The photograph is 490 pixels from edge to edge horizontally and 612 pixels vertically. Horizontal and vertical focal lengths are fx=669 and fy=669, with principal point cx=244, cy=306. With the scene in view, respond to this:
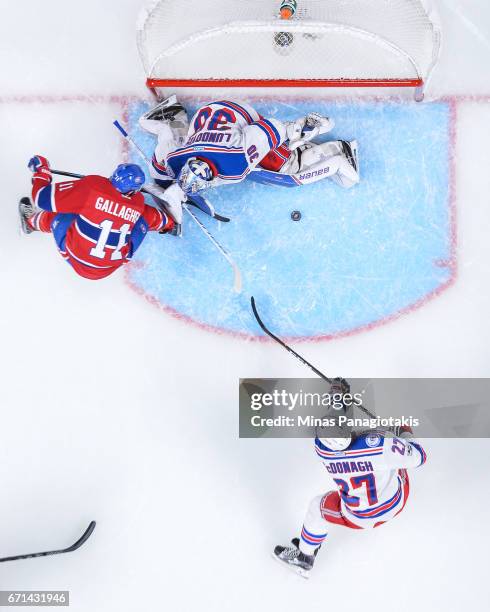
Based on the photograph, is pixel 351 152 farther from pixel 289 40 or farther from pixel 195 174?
pixel 195 174

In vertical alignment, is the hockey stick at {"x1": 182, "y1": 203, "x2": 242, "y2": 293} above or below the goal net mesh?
below

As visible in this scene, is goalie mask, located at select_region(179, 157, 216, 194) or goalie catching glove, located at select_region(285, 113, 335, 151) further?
goalie catching glove, located at select_region(285, 113, 335, 151)

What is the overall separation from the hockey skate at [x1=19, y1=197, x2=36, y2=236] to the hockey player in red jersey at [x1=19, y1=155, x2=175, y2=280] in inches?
7.1

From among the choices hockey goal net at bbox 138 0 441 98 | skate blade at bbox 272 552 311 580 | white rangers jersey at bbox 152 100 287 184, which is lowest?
skate blade at bbox 272 552 311 580

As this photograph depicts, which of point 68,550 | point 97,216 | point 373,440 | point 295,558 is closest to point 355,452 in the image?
point 373,440

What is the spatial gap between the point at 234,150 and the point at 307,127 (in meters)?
0.54

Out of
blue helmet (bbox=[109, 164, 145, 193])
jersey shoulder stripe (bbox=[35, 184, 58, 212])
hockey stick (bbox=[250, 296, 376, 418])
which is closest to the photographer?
blue helmet (bbox=[109, 164, 145, 193])

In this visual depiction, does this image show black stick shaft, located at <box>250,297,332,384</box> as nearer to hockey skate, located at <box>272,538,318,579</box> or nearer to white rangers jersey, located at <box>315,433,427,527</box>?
white rangers jersey, located at <box>315,433,427,527</box>

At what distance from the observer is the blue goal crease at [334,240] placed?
156 inches

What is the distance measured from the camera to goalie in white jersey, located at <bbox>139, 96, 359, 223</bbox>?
352 cm

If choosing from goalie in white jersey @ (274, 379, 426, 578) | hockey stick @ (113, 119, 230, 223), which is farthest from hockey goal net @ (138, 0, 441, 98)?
goalie in white jersey @ (274, 379, 426, 578)

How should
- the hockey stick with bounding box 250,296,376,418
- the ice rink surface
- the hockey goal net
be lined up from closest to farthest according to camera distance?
the hockey goal net < the hockey stick with bounding box 250,296,376,418 < the ice rink surface

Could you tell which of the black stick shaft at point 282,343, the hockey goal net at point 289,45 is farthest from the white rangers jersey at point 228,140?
the black stick shaft at point 282,343

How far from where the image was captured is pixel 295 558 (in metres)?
3.88
